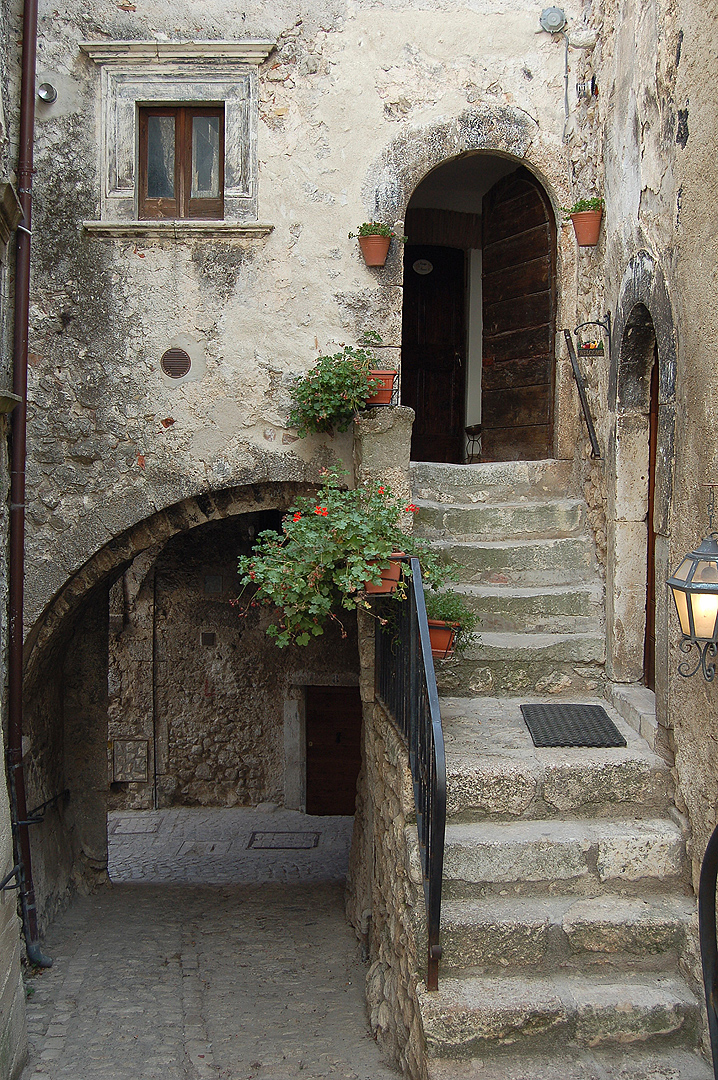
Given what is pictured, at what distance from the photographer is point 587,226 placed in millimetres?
5938

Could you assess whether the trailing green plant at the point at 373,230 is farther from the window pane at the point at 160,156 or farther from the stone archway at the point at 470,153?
the window pane at the point at 160,156

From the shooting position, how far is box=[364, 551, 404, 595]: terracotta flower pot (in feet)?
14.8

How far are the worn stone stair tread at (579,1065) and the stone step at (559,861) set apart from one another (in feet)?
2.01

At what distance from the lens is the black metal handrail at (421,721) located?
135 inches

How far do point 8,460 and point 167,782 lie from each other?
6409 mm

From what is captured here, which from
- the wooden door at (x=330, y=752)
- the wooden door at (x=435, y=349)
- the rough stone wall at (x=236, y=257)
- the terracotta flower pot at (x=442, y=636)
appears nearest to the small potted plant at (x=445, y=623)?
the terracotta flower pot at (x=442, y=636)

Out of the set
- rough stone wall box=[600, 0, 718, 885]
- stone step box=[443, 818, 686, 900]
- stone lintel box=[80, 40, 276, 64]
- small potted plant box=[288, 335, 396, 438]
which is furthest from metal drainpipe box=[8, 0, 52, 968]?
rough stone wall box=[600, 0, 718, 885]

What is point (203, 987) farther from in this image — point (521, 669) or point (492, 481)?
point (492, 481)

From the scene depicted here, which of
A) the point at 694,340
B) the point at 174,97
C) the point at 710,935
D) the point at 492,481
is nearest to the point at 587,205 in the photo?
the point at 492,481

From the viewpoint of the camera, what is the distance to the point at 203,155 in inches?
252

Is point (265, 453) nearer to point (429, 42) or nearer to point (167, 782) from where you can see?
point (429, 42)

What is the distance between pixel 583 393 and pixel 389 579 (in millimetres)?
2328

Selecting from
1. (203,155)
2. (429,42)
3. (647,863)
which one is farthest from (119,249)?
(647,863)

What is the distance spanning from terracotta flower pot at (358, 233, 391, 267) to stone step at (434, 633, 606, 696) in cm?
267
